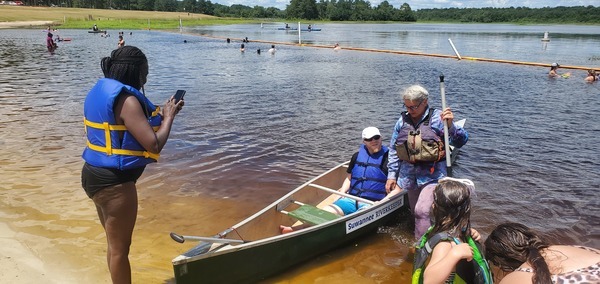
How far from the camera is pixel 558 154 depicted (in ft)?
36.5

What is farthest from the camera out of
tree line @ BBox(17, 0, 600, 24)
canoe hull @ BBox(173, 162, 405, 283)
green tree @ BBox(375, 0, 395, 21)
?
green tree @ BBox(375, 0, 395, 21)

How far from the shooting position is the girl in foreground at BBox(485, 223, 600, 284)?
2.62 metres

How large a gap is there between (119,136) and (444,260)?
8.63ft

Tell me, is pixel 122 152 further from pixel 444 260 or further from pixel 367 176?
pixel 367 176

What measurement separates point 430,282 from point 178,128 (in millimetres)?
11056

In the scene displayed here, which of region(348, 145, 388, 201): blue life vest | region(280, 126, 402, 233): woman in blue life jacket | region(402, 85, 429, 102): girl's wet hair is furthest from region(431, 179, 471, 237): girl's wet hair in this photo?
region(348, 145, 388, 201): blue life vest

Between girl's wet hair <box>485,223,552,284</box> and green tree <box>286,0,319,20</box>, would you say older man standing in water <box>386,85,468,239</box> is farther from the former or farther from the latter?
green tree <box>286,0,319,20</box>

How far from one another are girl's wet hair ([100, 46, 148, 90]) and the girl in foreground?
3.00 metres

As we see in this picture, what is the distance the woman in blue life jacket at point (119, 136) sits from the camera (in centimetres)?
340

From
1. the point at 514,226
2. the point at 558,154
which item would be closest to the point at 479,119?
the point at 558,154

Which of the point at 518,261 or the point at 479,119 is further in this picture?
the point at 479,119

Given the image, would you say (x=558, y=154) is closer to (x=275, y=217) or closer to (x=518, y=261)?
(x=275, y=217)

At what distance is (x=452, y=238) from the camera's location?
312cm

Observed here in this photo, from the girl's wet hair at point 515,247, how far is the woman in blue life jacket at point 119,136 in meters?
2.56
